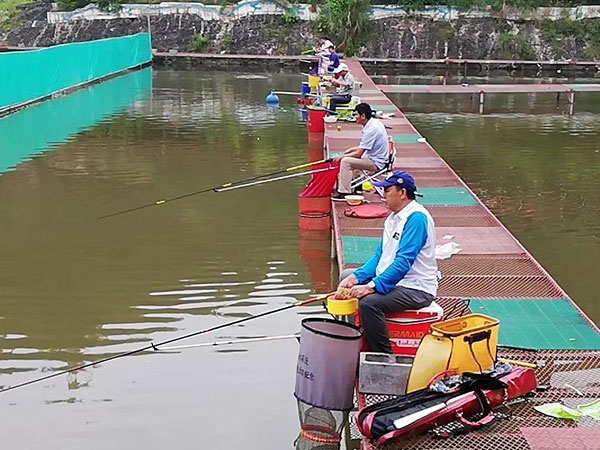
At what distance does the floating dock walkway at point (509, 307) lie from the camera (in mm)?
4184

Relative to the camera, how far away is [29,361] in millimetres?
6082

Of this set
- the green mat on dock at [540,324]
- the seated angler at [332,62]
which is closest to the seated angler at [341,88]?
the seated angler at [332,62]

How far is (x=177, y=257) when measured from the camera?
339 inches

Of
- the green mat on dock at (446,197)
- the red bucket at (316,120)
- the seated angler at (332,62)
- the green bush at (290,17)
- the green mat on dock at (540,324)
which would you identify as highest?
the green bush at (290,17)

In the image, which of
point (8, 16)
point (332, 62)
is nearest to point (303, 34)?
point (8, 16)

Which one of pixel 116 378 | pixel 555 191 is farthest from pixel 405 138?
pixel 116 378

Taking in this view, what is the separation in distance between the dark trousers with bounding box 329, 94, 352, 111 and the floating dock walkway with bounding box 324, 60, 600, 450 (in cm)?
528

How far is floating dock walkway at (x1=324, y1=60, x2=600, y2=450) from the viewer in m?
4.18

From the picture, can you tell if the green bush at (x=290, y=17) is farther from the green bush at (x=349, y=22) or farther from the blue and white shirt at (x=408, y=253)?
the blue and white shirt at (x=408, y=253)

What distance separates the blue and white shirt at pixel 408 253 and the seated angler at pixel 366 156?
4.69 m

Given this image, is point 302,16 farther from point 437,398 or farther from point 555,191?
point 437,398

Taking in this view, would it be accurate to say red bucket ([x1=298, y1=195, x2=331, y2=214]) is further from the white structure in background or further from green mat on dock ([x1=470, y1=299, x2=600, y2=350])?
the white structure in background

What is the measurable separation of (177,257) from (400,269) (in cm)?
436

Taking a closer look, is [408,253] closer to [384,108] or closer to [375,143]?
[375,143]
